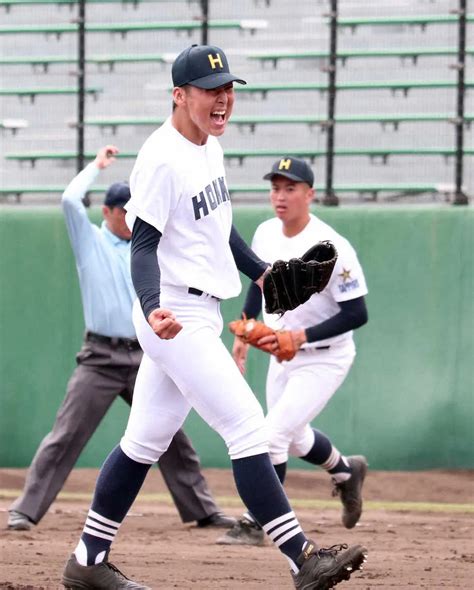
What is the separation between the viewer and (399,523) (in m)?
6.89

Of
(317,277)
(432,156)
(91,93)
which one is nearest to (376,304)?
(432,156)

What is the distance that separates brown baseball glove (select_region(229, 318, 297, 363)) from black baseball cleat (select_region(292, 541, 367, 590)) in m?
1.95

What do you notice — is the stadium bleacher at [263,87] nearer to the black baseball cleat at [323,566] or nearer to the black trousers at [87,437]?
the black trousers at [87,437]

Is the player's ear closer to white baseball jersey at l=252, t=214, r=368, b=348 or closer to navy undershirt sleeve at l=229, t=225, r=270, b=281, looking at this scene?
navy undershirt sleeve at l=229, t=225, r=270, b=281

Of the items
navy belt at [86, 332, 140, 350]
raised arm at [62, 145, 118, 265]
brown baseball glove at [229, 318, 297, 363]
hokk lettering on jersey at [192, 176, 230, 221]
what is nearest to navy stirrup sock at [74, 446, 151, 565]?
hokk lettering on jersey at [192, 176, 230, 221]

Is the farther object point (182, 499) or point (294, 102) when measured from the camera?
point (294, 102)

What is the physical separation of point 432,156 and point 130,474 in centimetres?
620

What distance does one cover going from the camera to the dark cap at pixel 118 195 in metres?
6.74

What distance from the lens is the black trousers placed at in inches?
265

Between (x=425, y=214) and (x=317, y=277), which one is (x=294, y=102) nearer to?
(x=425, y=214)

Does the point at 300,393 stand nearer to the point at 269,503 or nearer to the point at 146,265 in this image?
the point at 269,503

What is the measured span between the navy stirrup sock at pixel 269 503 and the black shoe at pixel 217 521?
2.73 m

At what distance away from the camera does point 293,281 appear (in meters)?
4.38

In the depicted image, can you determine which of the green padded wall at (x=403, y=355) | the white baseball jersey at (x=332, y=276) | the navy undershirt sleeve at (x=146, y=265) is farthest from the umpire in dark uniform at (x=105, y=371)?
the navy undershirt sleeve at (x=146, y=265)
